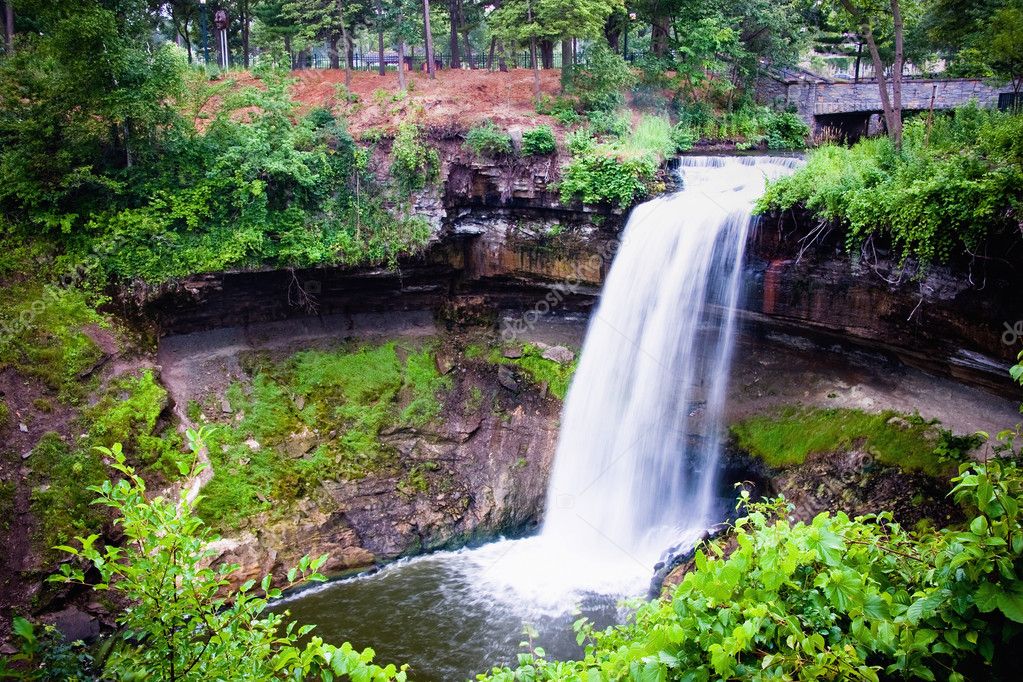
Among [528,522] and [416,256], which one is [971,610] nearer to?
[528,522]

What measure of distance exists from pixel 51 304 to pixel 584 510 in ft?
40.0

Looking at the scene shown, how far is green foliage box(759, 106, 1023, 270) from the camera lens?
9805 millimetres

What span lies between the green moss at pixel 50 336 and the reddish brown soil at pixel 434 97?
317 inches

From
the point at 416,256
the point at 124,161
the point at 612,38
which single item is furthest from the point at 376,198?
the point at 612,38

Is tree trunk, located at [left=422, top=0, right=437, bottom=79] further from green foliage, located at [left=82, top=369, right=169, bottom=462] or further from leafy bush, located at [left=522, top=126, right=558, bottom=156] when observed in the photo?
green foliage, located at [left=82, top=369, right=169, bottom=462]

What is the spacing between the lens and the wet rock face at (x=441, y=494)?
14031 millimetres

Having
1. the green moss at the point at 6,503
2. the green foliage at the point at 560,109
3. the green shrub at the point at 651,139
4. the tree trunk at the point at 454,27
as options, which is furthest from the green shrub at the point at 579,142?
the green moss at the point at 6,503

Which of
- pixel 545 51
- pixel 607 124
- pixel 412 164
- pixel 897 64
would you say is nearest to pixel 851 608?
pixel 412 164

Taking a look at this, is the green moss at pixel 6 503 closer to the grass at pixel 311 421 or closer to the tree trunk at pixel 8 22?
the grass at pixel 311 421

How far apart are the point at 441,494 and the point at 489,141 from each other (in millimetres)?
8582

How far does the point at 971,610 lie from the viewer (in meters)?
3.36
